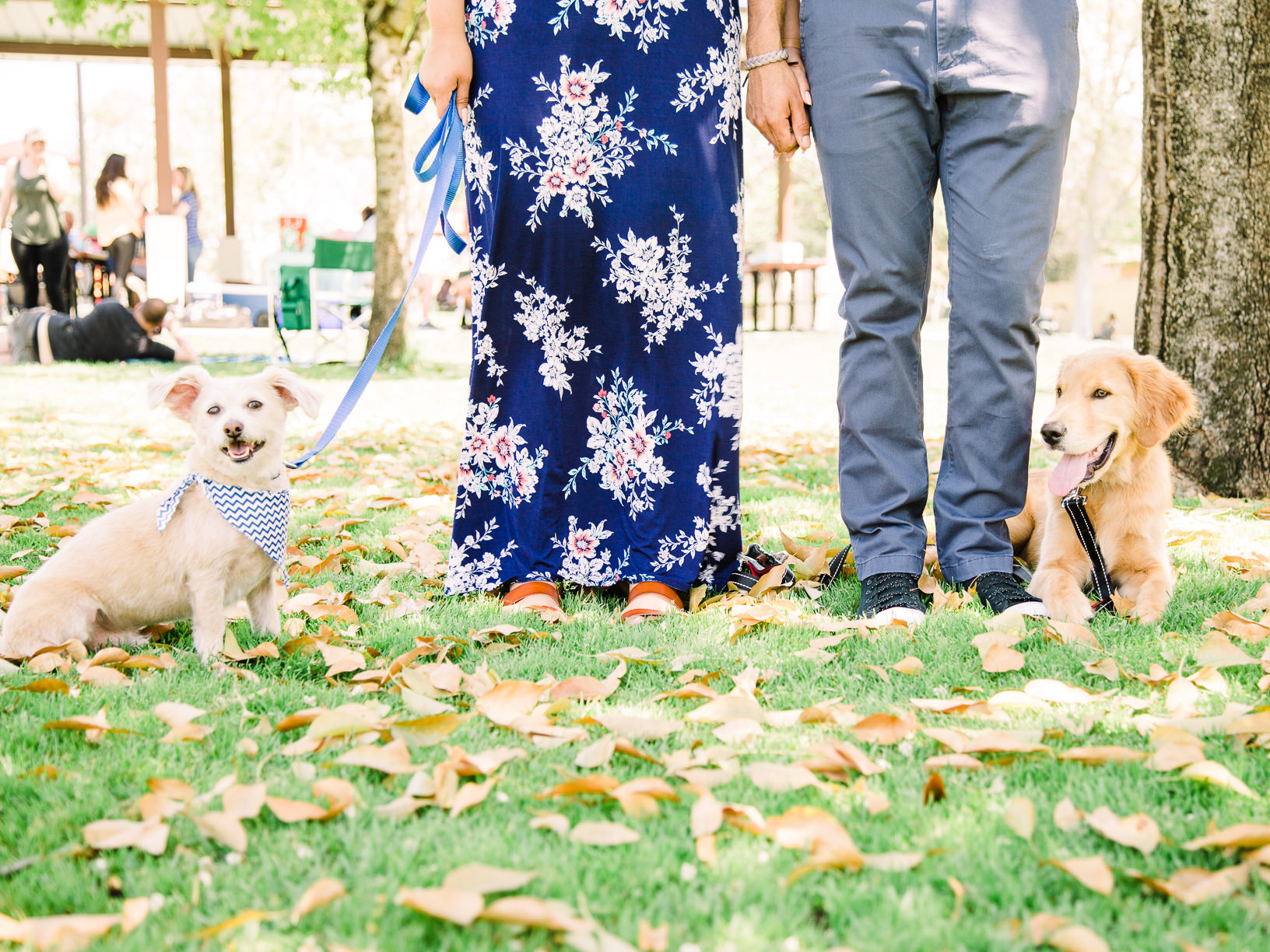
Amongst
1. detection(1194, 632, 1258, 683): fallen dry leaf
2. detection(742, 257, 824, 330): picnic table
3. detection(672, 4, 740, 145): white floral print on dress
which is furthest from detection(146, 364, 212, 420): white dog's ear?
detection(742, 257, 824, 330): picnic table

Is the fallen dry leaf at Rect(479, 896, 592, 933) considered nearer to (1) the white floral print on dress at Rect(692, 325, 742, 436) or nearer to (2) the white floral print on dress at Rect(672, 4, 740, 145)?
(1) the white floral print on dress at Rect(692, 325, 742, 436)

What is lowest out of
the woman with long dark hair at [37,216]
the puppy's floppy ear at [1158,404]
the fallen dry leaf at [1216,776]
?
the fallen dry leaf at [1216,776]

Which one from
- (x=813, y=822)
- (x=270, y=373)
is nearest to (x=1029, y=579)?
(x=813, y=822)

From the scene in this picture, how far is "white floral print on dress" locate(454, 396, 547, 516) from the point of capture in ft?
10.2

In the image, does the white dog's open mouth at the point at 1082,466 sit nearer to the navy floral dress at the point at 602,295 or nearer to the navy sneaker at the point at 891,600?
the navy sneaker at the point at 891,600

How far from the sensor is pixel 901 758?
1.87 meters

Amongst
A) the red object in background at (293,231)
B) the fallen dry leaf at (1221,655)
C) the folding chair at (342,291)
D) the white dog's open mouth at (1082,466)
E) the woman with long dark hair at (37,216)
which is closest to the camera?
the fallen dry leaf at (1221,655)

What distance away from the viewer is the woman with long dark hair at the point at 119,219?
13.2m

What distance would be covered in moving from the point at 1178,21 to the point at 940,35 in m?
2.15

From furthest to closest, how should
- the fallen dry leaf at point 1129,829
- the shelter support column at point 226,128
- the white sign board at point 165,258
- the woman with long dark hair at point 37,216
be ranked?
the shelter support column at point 226,128 < the white sign board at point 165,258 < the woman with long dark hair at point 37,216 < the fallen dry leaf at point 1129,829

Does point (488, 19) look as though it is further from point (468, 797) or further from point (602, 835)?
point (602, 835)

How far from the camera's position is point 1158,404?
2883mm

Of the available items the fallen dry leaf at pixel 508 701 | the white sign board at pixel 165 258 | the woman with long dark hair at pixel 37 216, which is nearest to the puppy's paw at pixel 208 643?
the fallen dry leaf at pixel 508 701

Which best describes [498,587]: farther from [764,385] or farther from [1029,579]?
[764,385]
